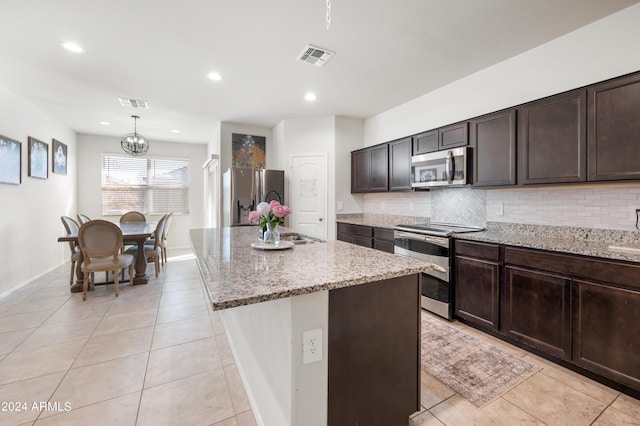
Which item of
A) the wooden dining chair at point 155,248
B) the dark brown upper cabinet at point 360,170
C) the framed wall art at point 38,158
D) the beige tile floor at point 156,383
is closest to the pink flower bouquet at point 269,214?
the beige tile floor at point 156,383

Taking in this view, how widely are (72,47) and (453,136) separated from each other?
3.98 metres

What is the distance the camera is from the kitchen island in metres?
1.11

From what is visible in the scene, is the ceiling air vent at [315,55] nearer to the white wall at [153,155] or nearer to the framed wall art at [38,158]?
the framed wall art at [38,158]

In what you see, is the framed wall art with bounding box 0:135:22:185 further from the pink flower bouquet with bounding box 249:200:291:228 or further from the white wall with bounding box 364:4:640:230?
the white wall with bounding box 364:4:640:230

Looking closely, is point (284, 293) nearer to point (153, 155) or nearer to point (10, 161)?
point (10, 161)

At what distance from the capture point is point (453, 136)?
10.2ft

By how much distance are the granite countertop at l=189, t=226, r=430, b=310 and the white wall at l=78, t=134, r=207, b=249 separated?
566cm

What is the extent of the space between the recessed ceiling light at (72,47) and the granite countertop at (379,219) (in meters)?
3.74

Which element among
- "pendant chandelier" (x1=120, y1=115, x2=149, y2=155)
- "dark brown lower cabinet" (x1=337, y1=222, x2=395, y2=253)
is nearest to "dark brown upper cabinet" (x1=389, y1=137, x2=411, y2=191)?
"dark brown lower cabinet" (x1=337, y1=222, x2=395, y2=253)

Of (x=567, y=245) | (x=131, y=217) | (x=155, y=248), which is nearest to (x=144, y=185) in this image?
(x=131, y=217)

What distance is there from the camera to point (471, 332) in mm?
2615

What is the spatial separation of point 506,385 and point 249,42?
11.3 feet

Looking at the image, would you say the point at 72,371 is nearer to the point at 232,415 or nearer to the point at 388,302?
the point at 232,415

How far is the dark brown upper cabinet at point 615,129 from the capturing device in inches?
75.0
